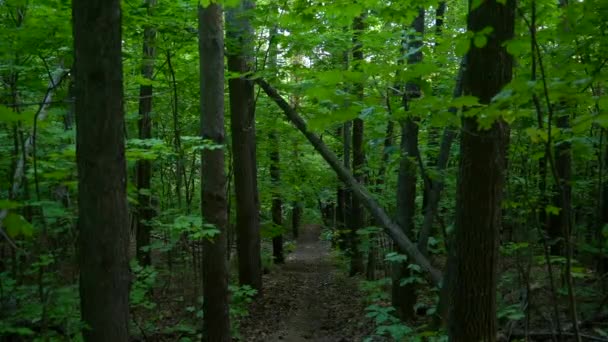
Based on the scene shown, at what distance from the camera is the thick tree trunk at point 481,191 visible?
Answer: 3.22 meters

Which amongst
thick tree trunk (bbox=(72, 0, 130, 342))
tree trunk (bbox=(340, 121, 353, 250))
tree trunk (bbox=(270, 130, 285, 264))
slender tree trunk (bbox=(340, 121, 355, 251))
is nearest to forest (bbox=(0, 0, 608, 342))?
thick tree trunk (bbox=(72, 0, 130, 342))

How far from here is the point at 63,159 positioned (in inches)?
211

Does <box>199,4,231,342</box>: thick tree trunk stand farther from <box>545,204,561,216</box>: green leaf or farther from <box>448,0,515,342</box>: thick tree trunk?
<box>545,204,561,216</box>: green leaf

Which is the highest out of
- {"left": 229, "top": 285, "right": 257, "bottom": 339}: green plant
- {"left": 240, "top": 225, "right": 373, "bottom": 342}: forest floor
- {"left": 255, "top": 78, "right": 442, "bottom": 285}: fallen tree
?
{"left": 255, "top": 78, "right": 442, "bottom": 285}: fallen tree

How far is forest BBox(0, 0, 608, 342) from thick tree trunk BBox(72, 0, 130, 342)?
13 millimetres

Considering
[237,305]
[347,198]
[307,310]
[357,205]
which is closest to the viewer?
[237,305]

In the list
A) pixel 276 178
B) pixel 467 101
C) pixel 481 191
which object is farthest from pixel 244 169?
pixel 467 101

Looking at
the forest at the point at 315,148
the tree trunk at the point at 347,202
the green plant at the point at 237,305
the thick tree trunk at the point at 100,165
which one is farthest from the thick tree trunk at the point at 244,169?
the thick tree trunk at the point at 100,165

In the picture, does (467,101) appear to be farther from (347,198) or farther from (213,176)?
(347,198)

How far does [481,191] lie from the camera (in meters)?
3.26

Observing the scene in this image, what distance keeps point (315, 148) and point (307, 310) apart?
14.8ft

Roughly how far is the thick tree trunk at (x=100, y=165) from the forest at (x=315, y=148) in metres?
0.01

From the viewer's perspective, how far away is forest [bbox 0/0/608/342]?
3227 mm

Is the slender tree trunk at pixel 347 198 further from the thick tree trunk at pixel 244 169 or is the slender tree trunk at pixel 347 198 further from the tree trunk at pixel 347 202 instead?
the thick tree trunk at pixel 244 169
